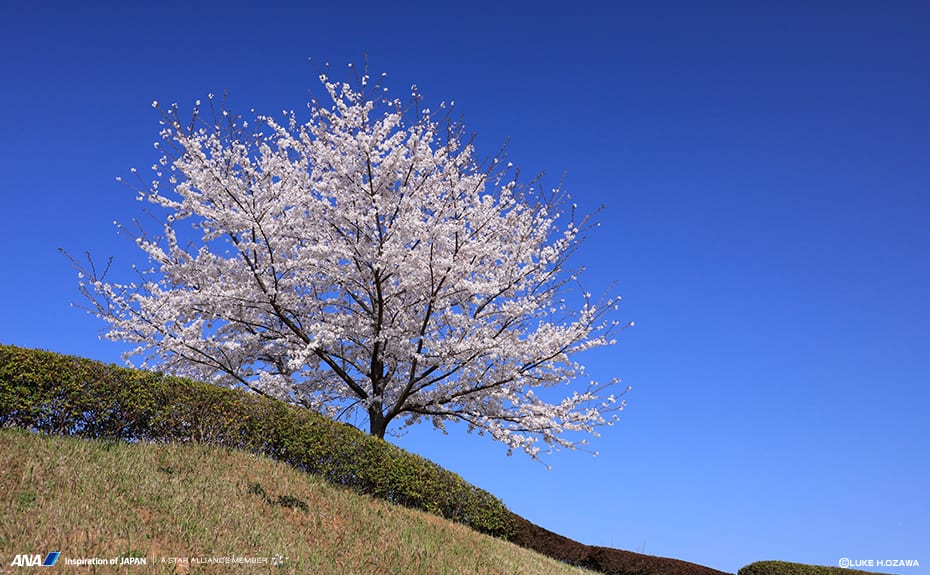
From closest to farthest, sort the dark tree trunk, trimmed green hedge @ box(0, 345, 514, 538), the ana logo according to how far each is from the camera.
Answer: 1. the ana logo
2. trimmed green hedge @ box(0, 345, 514, 538)
3. the dark tree trunk

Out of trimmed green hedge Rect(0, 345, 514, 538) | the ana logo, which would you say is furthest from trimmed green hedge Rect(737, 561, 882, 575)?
the ana logo

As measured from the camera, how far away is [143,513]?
863 centimetres

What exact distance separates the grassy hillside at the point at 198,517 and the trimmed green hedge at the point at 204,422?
49cm

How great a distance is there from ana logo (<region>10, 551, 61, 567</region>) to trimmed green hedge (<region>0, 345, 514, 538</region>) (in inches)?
152

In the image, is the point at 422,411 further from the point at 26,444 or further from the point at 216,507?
the point at 26,444

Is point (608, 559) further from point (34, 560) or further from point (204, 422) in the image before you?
point (34, 560)

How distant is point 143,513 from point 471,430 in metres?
9.18

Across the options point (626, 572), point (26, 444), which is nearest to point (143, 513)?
point (26, 444)

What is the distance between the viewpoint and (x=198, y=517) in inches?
351

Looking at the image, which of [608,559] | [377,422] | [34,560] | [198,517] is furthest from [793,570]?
[34,560]

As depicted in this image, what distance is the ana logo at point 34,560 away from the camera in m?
7.02

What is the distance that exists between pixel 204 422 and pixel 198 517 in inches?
115

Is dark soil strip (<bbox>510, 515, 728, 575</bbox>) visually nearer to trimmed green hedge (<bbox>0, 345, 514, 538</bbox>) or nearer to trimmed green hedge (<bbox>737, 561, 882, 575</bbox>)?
trimmed green hedge (<bbox>737, 561, 882, 575</bbox>)

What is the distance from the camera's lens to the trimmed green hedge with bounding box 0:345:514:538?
10.5m
